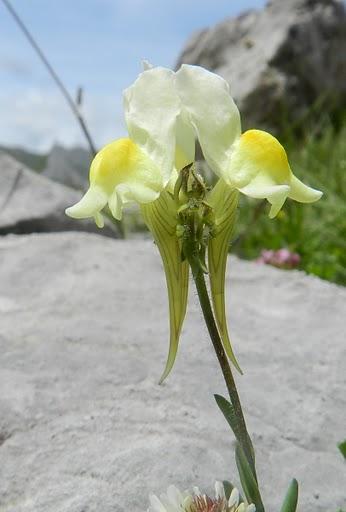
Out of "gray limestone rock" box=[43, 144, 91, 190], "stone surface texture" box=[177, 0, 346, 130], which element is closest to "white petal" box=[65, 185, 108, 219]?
"gray limestone rock" box=[43, 144, 91, 190]

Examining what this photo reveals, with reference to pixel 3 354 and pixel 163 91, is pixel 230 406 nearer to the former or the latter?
pixel 163 91

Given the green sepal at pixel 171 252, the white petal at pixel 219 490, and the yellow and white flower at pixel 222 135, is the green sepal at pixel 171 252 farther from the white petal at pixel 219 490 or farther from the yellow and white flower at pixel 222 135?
the white petal at pixel 219 490

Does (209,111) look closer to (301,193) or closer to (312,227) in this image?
(301,193)

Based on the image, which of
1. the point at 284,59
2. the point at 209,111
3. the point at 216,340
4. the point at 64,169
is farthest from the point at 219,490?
the point at 284,59

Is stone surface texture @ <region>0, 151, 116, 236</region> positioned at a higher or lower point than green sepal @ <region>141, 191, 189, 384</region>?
lower

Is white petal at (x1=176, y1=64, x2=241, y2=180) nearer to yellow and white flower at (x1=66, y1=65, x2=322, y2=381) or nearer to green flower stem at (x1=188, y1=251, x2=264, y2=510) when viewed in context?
yellow and white flower at (x1=66, y1=65, x2=322, y2=381)
